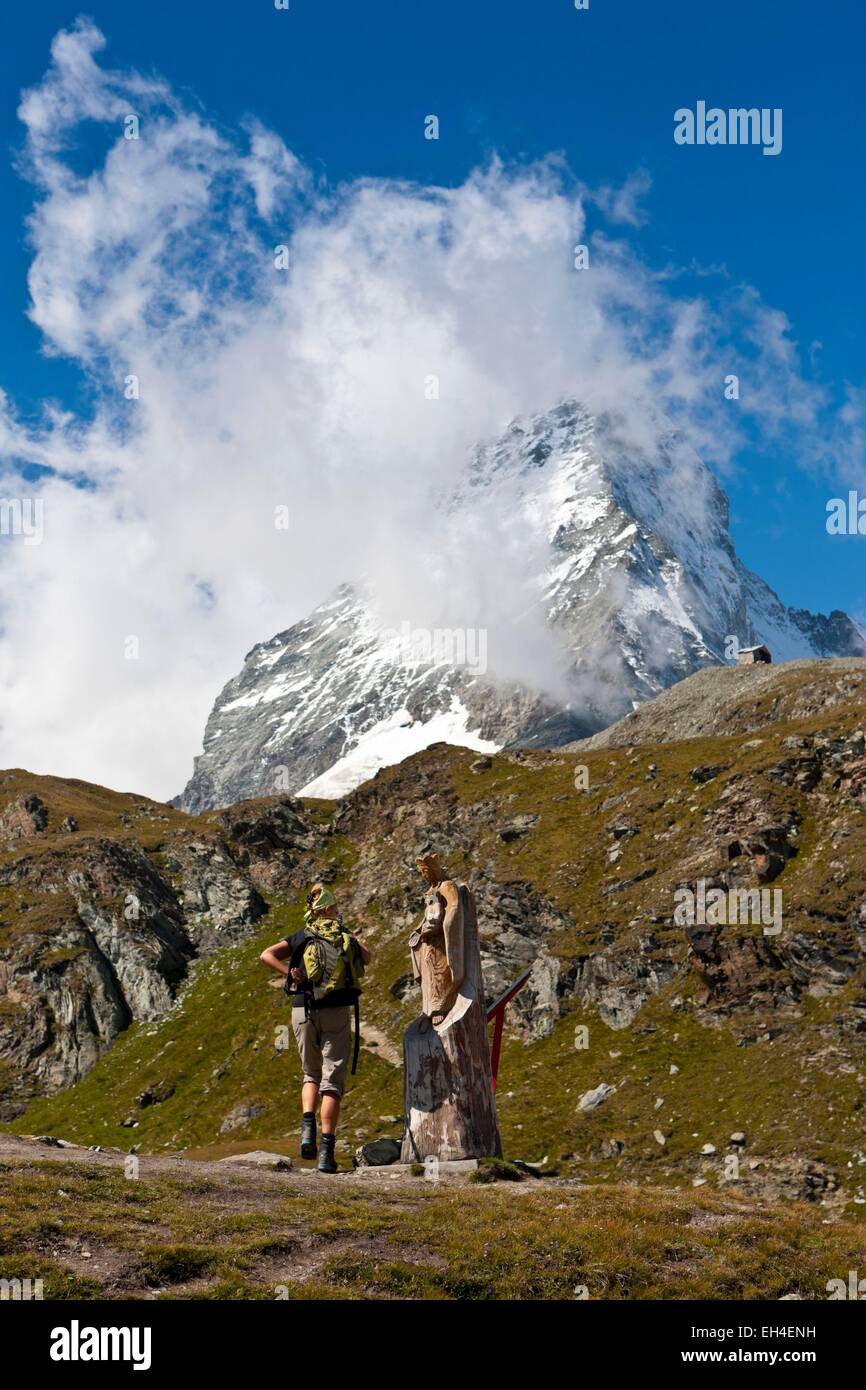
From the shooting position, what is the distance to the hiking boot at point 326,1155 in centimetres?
1830

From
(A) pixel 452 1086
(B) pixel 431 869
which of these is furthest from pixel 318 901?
(A) pixel 452 1086

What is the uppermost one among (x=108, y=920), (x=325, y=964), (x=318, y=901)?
(x=108, y=920)

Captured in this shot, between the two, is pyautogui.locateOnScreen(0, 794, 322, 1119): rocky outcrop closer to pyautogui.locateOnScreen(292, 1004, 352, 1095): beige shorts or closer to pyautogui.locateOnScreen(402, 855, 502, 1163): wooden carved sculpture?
pyautogui.locateOnScreen(402, 855, 502, 1163): wooden carved sculpture

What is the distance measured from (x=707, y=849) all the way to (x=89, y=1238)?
6035cm

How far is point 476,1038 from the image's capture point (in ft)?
68.7

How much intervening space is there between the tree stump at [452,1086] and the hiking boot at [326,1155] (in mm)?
2461

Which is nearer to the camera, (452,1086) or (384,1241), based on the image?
(384,1241)

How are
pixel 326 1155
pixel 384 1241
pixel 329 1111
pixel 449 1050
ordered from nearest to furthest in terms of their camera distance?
pixel 384 1241, pixel 329 1111, pixel 326 1155, pixel 449 1050

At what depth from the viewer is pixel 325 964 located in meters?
18.6

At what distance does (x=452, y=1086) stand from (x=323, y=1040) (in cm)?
311

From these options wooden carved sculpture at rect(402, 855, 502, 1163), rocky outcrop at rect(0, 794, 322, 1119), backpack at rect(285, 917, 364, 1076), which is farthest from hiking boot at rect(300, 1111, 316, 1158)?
rocky outcrop at rect(0, 794, 322, 1119)

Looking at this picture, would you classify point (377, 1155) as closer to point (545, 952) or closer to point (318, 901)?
point (318, 901)
